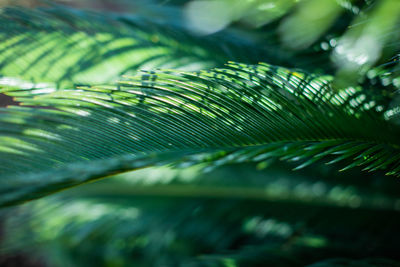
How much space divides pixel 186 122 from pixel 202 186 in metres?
0.76

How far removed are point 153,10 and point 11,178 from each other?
979 mm

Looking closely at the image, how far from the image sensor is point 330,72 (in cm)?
139

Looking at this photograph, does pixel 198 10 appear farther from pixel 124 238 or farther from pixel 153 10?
pixel 124 238

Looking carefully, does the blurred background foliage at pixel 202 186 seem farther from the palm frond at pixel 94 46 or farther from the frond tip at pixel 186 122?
the frond tip at pixel 186 122

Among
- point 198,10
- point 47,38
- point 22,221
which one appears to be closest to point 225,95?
point 198,10

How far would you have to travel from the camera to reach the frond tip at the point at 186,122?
802 mm

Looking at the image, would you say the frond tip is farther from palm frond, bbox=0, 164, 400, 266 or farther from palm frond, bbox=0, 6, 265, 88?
palm frond, bbox=0, 164, 400, 266

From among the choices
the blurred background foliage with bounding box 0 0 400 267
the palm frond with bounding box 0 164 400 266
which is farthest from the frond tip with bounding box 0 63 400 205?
the palm frond with bounding box 0 164 400 266

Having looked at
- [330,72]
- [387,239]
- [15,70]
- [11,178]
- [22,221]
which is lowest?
[387,239]

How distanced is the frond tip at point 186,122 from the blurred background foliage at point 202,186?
0.23 meters

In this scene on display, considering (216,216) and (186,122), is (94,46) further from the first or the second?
(216,216)

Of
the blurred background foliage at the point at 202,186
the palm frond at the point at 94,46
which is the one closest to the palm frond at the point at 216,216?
the blurred background foliage at the point at 202,186

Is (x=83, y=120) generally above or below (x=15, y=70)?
below

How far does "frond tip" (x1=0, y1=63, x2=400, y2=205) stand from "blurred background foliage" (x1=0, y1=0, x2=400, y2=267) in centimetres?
23
